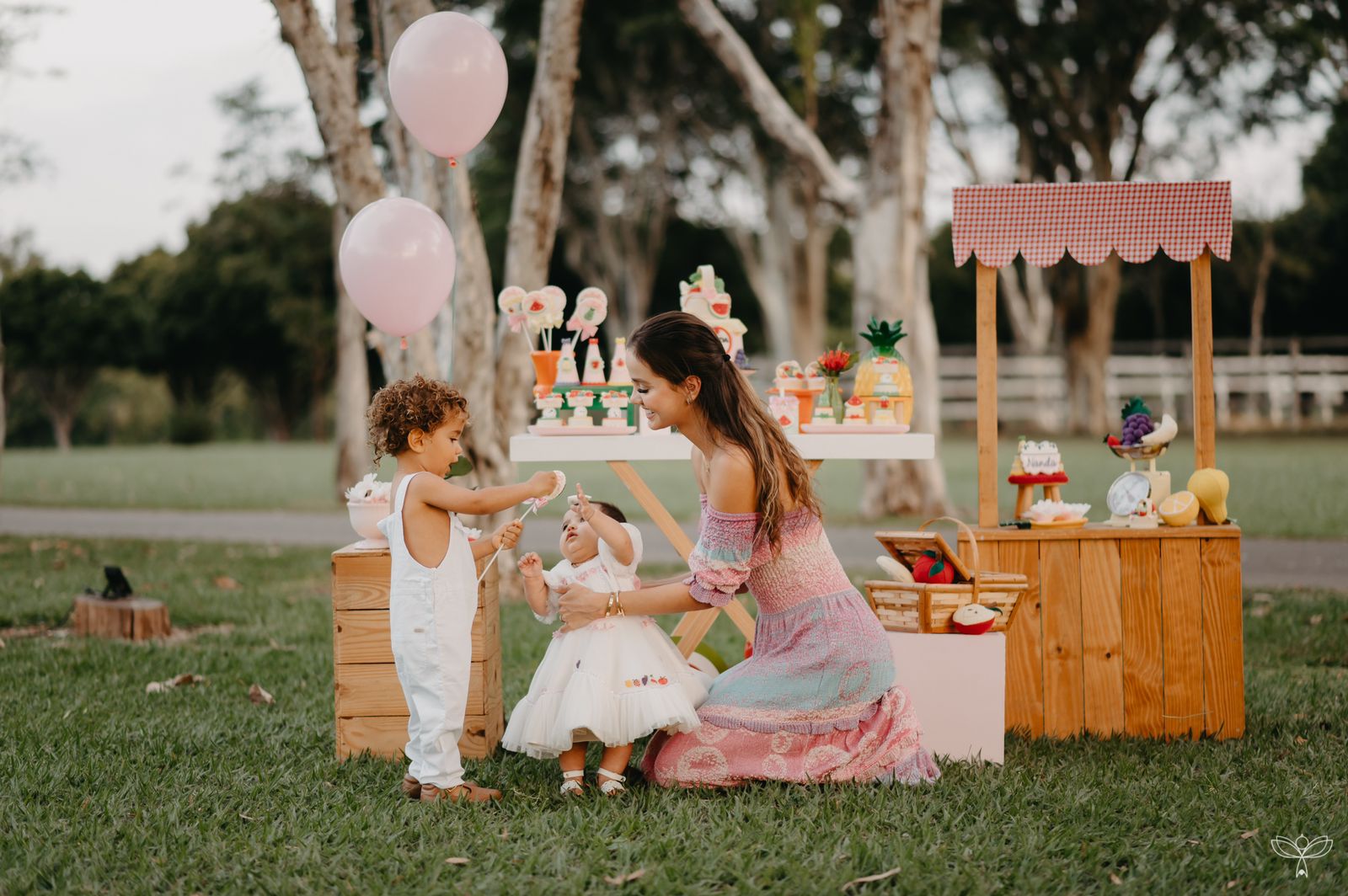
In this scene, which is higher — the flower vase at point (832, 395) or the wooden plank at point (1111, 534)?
the flower vase at point (832, 395)

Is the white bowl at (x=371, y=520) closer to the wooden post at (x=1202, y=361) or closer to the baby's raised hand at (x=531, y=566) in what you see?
the baby's raised hand at (x=531, y=566)

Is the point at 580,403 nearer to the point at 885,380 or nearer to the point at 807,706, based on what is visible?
the point at 885,380

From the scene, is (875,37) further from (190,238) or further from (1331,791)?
(190,238)

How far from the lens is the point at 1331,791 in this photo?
12.7 ft

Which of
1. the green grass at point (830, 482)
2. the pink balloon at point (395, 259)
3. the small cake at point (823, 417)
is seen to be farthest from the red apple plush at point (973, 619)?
the green grass at point (830, 482)

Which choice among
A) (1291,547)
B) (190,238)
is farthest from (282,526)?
(190,238)

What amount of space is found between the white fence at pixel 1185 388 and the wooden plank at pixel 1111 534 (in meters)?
21.9

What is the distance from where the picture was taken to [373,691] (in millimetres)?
4422

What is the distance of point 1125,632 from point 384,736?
8.92ft

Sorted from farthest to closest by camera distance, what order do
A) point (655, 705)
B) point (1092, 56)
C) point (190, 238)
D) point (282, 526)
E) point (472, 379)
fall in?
1. point (190, 238)
2. point (1092, 56)
3. point (282, 526)
4. point (472, 379)
5. point (655, 705)

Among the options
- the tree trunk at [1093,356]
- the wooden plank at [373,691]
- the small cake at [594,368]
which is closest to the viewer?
the wooden plank at [373,691]

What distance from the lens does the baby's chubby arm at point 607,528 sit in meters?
4.00

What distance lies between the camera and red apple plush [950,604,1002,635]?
431cm

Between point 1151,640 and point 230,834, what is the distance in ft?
10.6
